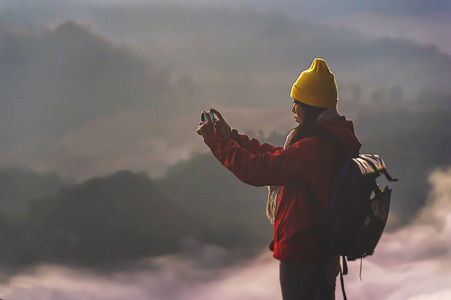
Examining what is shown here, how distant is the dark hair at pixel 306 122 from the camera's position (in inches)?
57.0

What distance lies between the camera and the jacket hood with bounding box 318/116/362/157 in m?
1.41

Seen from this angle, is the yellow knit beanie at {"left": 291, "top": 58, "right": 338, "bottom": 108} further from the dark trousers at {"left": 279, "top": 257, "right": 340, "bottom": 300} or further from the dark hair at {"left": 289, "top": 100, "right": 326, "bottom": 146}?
the dark trousers at {"left": 279, "top": 257, "right": 340, "bottom": 300}

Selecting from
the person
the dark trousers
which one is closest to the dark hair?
the person

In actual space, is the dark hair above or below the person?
above

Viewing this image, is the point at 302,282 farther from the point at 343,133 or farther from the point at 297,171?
the point at 343,133

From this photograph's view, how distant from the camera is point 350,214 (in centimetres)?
138

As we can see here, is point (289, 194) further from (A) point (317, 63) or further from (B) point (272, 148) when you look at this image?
(A) point (317, 63)

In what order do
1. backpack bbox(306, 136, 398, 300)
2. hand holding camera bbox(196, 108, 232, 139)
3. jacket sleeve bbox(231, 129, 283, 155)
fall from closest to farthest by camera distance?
backpack bbox(306, 136, 398, 300), hand holding camera bbox(196, 108, 232, 139), jacket sleeve bbox(231, 129, 283, 155)

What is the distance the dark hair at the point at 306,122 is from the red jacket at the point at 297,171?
0.13 feet

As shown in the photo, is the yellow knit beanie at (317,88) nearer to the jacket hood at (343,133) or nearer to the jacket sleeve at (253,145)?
the jacket hood at (343,133)

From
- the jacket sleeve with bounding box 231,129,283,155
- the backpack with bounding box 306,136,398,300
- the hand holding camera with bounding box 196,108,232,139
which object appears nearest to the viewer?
the backpack with bounding box 306,136,398,300

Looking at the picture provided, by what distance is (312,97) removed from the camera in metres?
1.46

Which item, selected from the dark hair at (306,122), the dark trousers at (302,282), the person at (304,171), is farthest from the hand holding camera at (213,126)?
the dark trousers at (302,282)

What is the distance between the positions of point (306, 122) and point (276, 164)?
0.63 feet
